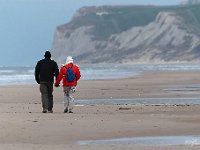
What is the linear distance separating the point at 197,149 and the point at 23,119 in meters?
6.27

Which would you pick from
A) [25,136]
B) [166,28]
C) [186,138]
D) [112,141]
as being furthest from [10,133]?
[166,28]

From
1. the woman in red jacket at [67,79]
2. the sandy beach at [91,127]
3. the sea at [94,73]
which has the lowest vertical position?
the sandy beach at [91,127]

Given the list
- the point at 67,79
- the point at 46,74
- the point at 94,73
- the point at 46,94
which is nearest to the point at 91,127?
the point at 67,79

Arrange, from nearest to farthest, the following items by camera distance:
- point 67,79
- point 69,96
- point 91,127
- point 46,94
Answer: point 91,127, point 67,79, point 69,96, point 46,94

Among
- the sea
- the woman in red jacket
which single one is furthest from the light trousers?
the sea

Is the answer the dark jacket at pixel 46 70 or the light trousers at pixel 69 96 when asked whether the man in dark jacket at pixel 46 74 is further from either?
the light trousers at pixel 69 96

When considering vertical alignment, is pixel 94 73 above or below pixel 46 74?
above

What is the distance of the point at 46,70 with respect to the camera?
19062mm

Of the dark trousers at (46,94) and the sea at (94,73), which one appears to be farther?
the sea at (94,73)

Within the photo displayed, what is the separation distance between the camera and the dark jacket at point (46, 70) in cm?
1906

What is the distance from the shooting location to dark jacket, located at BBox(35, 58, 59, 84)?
19062 mm

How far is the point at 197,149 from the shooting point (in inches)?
423

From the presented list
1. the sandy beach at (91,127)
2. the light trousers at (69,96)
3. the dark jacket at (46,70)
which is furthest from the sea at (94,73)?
the sandy beach at (91,127)

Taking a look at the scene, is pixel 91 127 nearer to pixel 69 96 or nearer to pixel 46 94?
pixel 69 96
